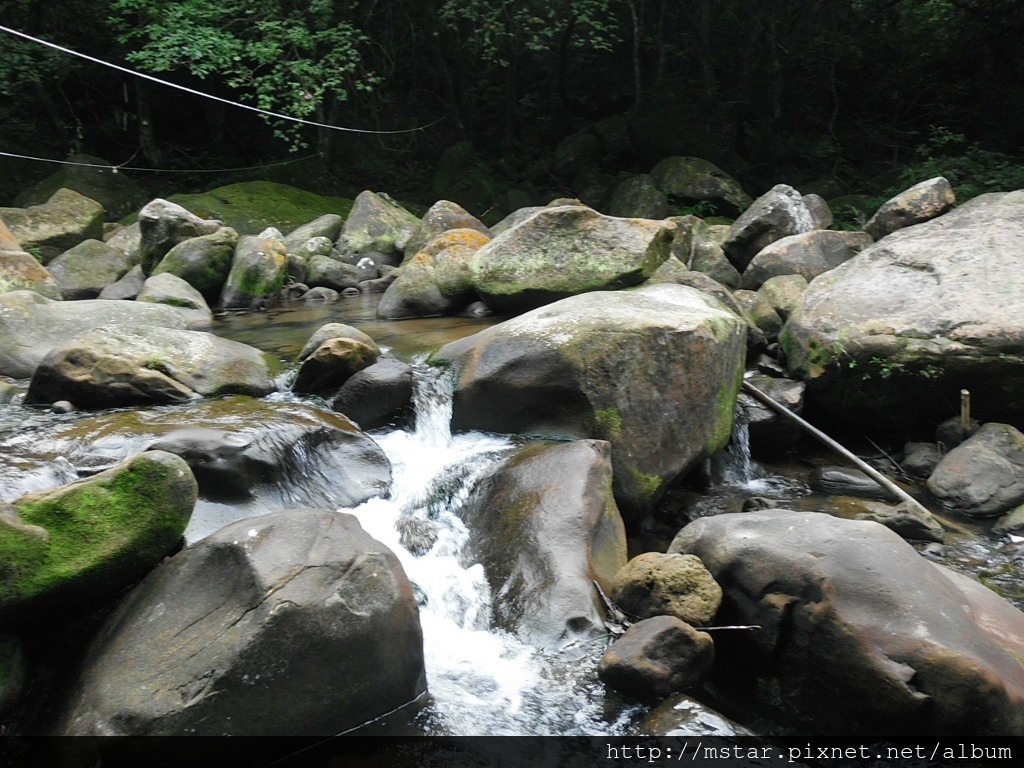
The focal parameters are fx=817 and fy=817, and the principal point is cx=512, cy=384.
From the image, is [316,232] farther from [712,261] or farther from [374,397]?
[374,397]

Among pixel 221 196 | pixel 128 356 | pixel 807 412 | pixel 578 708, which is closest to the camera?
pixel 578 708

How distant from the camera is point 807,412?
6750 millimetres

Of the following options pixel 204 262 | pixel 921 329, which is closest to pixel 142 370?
pixel 204 262

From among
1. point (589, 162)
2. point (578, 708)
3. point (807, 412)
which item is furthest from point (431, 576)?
point (589, 162)

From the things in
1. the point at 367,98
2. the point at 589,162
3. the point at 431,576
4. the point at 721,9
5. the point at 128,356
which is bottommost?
the point at 431,576

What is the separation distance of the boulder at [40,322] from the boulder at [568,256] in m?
2.80

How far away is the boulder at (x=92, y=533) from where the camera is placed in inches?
113

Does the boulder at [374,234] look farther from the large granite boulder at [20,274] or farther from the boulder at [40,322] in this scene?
the boulder at [40,322]

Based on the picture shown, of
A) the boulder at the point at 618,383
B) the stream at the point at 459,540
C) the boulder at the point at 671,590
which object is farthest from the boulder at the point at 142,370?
the boulder at the point at 671,590

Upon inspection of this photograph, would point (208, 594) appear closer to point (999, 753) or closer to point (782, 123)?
point (999, 753)

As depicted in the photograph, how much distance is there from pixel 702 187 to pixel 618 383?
9.99m

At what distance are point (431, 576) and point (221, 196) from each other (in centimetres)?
1082

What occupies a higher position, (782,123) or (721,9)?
(721,9)

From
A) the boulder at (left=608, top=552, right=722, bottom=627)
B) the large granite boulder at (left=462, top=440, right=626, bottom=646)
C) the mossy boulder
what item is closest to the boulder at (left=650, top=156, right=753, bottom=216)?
the mossy boulder
